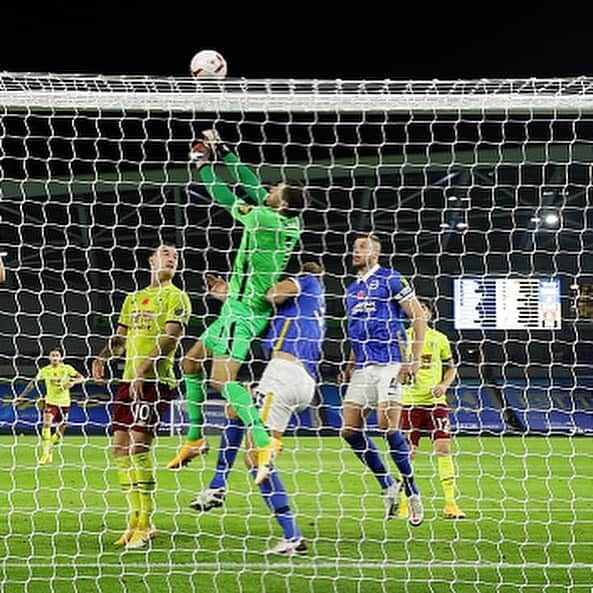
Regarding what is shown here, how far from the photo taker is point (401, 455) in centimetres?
648

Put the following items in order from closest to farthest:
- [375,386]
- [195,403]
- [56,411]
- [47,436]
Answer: [195,403]
[375,386]
[47,436]
[56,411]

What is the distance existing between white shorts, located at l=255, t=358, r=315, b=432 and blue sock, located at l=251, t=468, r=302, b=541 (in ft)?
0.99

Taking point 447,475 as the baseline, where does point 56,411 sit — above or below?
above

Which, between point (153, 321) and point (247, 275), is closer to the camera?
point (247, 275)

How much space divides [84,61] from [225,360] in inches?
485

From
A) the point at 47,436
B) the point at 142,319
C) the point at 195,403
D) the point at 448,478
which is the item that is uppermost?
the point at 142,319

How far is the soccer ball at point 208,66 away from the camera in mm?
5430

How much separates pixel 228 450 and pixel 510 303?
11.1m

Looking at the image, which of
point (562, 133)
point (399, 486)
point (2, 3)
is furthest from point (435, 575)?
point (562, 133)

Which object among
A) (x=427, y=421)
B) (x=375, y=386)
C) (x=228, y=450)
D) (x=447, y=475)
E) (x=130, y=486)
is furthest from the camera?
(x=427, y=421)

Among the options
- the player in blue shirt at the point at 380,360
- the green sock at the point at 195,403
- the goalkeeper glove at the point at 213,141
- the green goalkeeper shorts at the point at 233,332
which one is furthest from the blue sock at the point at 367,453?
the goalkeeper glove at the point at 213,141

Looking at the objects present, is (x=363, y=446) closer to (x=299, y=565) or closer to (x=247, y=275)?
(x=299, y=565)

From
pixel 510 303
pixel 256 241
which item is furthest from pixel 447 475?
pixel 510 303

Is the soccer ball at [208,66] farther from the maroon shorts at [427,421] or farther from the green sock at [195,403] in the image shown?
the maroon shorts at [427,421]
